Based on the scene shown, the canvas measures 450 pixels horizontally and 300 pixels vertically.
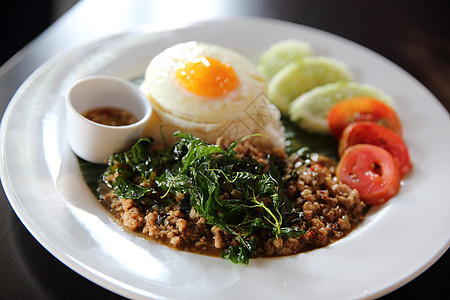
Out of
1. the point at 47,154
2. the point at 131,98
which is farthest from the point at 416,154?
the point at 47,154

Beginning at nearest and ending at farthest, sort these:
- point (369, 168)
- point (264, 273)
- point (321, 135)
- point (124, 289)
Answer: point (124, 289) → point (264, 273) → point (369, 168) → point (321, 135)

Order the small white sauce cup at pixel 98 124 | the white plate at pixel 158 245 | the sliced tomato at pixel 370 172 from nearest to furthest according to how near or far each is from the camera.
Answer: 1. the white plate at pixel 158 245
2. the small white sauce cup at pixel 98 124
3. the sliced tomato at pixel 370 172

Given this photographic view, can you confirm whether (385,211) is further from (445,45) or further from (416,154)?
(445,45)

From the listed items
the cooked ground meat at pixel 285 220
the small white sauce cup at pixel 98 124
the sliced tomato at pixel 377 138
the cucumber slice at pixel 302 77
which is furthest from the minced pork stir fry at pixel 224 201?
the cucumber slice at pixel 302 77

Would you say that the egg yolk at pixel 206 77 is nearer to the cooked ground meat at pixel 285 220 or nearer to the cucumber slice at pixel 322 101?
the cooked ground meat at pixel 285 220

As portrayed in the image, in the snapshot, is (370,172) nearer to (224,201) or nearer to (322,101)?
(322,101)

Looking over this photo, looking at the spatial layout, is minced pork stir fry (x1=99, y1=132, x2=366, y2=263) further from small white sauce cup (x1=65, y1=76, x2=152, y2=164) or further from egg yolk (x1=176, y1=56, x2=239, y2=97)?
egg yolk (x1=176, y1=56, x2=239, y2=97)

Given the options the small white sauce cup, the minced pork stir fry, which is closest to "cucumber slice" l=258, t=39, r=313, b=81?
the minced pork stir fry
